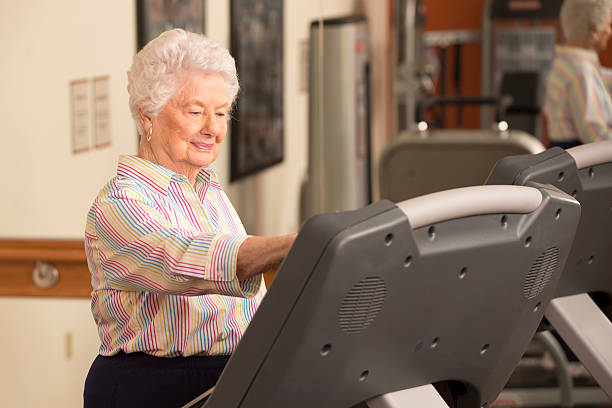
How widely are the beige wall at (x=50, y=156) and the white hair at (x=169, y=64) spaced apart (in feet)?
3.26

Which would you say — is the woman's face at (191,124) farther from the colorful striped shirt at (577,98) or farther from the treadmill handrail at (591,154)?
the colorful striped shirt at (577,98)

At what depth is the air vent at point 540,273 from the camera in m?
1.40

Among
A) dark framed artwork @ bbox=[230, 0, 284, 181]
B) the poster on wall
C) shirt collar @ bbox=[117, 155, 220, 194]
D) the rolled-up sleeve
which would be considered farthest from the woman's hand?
dark framed artwork @ bbox=[230, 0, 284, 181]

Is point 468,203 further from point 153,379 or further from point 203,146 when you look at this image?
point 153,379

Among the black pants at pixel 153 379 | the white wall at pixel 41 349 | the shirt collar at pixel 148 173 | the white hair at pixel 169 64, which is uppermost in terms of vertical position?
the white hair at pixel 169 64

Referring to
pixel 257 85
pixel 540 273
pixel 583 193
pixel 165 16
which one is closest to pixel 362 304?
pixel 540 273

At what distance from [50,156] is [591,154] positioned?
5.13ft

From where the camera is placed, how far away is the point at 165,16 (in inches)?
126

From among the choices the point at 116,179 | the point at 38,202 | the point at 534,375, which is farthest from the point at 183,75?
the point at 534,375

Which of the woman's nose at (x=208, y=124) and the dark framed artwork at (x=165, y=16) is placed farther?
the dark framed artwork at (x=165, y=16)

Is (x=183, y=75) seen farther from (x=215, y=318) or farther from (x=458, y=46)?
(x=458, y=46)

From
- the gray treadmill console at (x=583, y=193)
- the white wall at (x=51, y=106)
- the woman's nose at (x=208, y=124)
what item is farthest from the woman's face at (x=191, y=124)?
the white wall at (x=51, y=106)

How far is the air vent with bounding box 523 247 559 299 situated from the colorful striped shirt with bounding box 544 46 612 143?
71.2 inches

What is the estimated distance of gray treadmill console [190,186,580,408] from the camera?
3.75 ft
